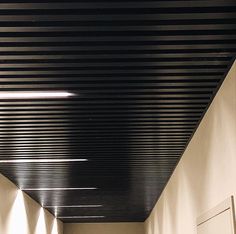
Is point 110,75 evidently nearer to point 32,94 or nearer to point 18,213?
point 32,94

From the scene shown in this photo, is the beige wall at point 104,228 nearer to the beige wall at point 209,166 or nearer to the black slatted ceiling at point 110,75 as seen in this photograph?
the beige wall at point 209,166

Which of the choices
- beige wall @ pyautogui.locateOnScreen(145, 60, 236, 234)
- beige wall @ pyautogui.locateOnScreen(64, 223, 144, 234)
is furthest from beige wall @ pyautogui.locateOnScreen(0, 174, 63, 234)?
beige wall @ pyautogui.locateOnScreen(64, 223, 144, 234)

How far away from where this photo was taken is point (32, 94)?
3584 mm

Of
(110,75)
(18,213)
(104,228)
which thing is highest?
(104,228)

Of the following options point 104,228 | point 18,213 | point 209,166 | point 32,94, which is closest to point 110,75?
point 32,94

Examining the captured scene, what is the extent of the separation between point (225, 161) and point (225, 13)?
1.30 meters

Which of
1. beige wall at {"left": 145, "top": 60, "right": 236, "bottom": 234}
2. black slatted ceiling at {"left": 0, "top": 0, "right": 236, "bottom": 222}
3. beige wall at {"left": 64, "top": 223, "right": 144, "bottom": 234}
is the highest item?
beige wall at {"left": 64, "top": 223, "right": 144, "bottom": 234}

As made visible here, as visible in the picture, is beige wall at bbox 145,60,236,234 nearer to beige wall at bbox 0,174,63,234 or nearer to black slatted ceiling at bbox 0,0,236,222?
black slatted ceiling at bbox 0,0,236,222

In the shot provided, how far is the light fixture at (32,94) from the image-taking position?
3.54 meters

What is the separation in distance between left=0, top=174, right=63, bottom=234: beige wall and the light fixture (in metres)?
3.12

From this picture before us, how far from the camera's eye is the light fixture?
354 cm

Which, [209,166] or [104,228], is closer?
[209,166]

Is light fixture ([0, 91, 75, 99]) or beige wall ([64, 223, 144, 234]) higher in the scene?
beige wall ([64, 223, 144, 234])

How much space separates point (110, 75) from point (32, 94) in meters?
0.70
